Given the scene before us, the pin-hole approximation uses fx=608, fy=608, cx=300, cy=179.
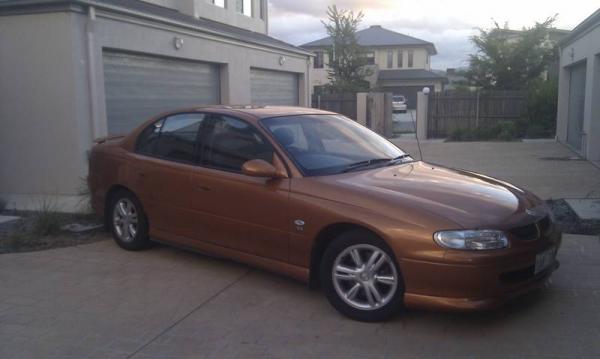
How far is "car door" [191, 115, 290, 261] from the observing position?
5.17 meters

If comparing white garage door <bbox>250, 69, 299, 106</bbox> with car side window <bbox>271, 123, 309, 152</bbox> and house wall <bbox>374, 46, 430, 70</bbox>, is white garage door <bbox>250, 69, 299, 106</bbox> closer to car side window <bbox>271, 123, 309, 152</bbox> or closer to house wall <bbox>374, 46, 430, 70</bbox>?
car side window <bbox>271, 123, 309, 152</bbox>

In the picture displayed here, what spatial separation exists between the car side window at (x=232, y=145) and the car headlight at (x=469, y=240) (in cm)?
174

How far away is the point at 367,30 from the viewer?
5975 centimetres

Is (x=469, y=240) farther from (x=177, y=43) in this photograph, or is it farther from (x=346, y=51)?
(x=346, y=51)

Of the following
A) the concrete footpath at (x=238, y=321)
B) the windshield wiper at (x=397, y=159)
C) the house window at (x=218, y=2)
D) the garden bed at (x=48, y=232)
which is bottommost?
the concrete footpath at (x=238, y=321)

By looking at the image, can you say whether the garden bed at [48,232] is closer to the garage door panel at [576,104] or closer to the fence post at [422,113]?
the garage door panel at [576,104]

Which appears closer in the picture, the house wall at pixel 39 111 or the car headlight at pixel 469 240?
the car headlight at pixel 469 240

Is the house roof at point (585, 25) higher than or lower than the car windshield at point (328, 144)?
higher

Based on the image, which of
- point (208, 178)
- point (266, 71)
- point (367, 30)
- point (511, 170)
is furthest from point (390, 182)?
point (367, 30)

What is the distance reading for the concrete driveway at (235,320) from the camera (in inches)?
167

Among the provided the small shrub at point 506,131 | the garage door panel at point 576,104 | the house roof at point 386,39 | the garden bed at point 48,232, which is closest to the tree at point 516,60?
the small shrub at point 506,131

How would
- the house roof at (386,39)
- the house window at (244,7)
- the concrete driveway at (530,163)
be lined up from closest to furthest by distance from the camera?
the concrete driveway at (530,163) → the house window at (244,7) → the house roof at (386,39)

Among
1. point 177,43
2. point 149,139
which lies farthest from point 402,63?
point 149,139

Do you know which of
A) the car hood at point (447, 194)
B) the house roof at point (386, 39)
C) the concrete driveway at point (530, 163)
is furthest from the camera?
the house roof at point (386, 39)
